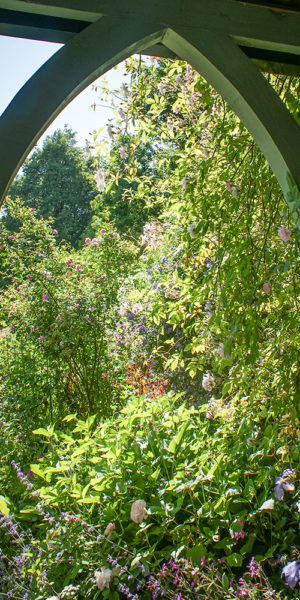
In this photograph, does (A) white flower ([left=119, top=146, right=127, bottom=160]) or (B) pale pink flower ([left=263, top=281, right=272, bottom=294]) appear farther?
(A) white flower ([left=119, top=146, right=127, bottom=160])

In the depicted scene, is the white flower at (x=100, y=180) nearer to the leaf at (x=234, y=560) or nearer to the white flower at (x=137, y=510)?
the white flower at (x=137, y=510)

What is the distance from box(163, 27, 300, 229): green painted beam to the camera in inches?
46.9

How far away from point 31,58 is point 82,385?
119 inches

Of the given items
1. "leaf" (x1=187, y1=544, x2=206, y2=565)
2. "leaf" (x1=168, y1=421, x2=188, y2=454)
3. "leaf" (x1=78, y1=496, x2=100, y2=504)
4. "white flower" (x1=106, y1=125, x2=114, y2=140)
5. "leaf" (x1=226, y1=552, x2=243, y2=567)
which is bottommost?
"leaf" (x1=226, y1=552, x2=243, y2=567)

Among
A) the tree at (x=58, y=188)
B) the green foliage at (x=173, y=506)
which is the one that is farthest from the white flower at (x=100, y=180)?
the tree at (x=58, y=188)

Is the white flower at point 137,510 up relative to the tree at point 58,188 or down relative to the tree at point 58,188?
down

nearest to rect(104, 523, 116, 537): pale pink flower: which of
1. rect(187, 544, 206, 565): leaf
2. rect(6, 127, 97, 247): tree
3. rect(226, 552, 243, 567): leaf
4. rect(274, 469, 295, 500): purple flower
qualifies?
rect(187, 544, 206, 565): leaf

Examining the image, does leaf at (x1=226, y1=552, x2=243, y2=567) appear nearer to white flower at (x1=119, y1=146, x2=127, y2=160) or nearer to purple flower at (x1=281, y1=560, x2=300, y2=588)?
purple flower at (x1=281, y1=560, x2=300, y2=588)

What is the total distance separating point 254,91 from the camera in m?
1.21

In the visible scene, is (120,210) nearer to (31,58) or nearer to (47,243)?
(47,243)

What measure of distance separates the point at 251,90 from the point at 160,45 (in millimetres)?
372

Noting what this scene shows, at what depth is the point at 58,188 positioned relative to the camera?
20141 millimetres

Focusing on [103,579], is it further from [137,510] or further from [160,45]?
[160,45]

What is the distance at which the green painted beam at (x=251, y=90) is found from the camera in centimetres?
119
